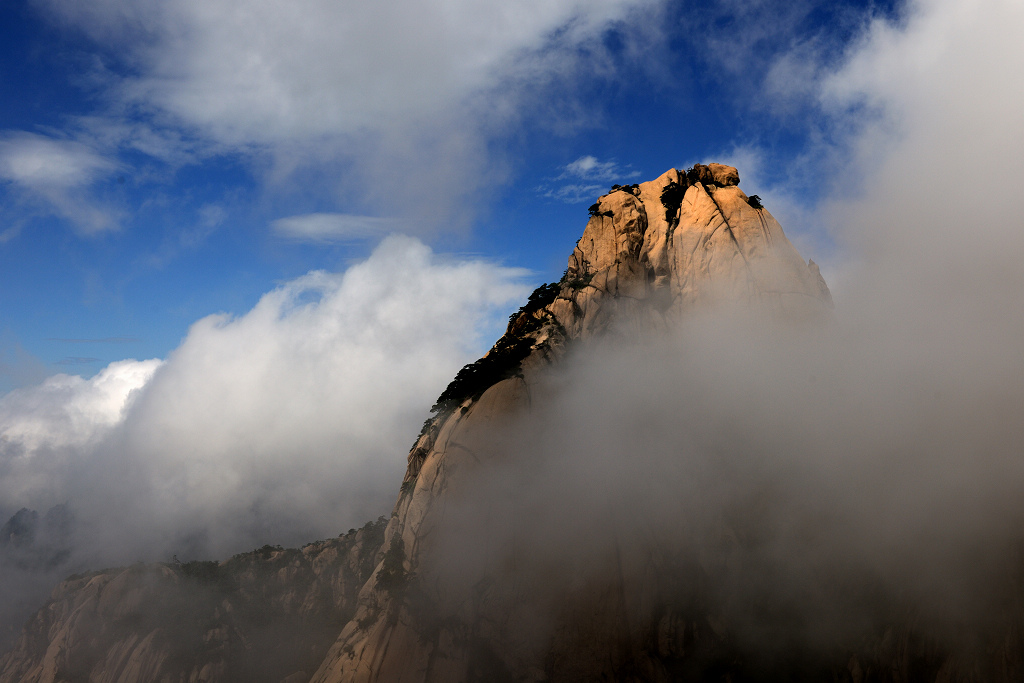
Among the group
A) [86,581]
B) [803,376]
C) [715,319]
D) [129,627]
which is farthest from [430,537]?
[86,581]

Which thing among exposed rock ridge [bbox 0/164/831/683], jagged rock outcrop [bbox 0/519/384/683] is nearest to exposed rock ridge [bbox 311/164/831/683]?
exposed rock ridge [bbox 0/164/831/683]

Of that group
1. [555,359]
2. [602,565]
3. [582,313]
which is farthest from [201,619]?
[582,313]

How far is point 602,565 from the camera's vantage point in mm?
30328

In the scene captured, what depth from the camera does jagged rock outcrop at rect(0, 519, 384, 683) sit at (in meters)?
57.3

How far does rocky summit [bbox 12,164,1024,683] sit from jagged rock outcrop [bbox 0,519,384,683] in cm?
1612

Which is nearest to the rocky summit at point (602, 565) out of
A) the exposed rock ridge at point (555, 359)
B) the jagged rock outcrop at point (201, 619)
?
the exposed rock ridge at point (555, 359)

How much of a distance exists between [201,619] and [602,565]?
6013cm

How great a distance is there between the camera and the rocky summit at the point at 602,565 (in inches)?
1061

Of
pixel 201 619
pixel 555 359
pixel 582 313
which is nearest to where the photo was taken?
pixel 555 359

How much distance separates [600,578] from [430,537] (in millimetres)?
11776

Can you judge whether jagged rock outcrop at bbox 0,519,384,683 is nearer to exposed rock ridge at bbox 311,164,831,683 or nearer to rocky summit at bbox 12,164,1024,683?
rocky summit at bbox 12,164,1024,683

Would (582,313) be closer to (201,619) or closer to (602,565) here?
(602,565)

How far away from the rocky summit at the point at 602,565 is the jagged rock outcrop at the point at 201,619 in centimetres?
1612

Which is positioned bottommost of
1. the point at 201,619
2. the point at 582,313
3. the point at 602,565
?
the point at 201,619
